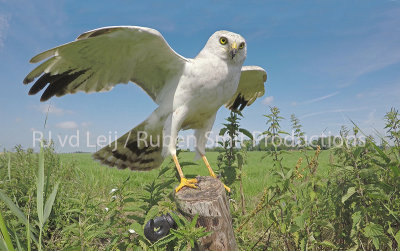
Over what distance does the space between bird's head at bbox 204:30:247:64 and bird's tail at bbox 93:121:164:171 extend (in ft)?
4.30

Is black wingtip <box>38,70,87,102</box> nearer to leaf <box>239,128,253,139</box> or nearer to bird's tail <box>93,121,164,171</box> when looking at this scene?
bird's tail <box>93,121,164,171</box>

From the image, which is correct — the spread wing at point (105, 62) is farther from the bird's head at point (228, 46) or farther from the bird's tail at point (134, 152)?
the bird's tail at point (134, 152)

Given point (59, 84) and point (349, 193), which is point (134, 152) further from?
point (349, 193)

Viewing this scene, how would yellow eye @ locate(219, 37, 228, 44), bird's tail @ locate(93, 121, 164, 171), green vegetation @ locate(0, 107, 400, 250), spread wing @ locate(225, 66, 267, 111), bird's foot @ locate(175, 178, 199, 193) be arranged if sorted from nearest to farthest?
1. green vegetation @ locate(0, 107, 400, 250)
2. bird's foot @ locate(175, 178, 199, 193)
3. yellow eye @ locate(219, 37, 228, 44)
4. bird's tail @ locate(93, 121, 164, 171)
5. spread wing @ locate(225, 66, 267, 111)

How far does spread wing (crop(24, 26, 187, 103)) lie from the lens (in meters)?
2.80

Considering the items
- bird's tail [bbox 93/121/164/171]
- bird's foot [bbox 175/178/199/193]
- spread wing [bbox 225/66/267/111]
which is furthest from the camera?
spread wing [bbox 225/66/267/111]

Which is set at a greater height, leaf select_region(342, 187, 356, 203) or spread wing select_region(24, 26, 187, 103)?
spread wing select_region(24, 26, 187, 103)

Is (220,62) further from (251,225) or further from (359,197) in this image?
(251,225)

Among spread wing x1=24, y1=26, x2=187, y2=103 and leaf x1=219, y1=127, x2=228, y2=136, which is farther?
leaf x1=219, y1=127, x2=228, y2=136

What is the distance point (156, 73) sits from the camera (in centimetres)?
354

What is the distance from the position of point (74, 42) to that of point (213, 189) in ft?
6.35

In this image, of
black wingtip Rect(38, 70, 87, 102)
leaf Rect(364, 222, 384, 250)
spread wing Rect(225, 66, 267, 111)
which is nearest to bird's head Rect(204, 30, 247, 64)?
spread wing Rect(225, 66, 267, 111)

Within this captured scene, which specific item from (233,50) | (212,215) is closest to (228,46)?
(233,50)

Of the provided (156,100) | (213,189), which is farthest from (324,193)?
(156,100)
